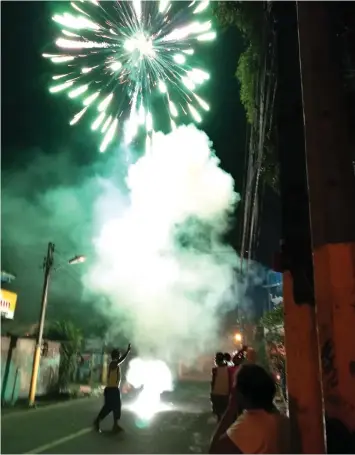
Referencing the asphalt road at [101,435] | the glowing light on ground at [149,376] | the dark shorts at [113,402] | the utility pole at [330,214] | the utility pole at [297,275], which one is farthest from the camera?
the glowing light on ground at [149,376]

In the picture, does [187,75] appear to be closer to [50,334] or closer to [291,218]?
[291,218]

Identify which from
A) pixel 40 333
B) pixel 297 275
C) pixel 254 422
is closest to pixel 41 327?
pixel 40 333

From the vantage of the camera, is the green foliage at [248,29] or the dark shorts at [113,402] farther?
the dark shorts at [113,402]

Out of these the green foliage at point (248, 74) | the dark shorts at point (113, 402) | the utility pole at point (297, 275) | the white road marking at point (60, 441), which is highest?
the green foliage at point (248, 74)

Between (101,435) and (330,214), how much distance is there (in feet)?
26.3

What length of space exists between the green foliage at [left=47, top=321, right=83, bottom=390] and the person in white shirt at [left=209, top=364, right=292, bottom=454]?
67.1ft

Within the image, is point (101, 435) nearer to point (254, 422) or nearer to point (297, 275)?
point (254, 422)

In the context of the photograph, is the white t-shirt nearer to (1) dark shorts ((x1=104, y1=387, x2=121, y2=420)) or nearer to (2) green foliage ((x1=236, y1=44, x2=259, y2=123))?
(1) dark shorts ((x1=104, y1=387, x2=121, y2=420))

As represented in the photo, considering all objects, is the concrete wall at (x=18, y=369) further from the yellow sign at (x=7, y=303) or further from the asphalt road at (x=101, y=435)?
the asphalt road at (x=101, y=435)

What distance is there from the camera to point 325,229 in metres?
2.25

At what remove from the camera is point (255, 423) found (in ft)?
7.83

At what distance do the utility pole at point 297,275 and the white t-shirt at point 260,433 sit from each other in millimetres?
111

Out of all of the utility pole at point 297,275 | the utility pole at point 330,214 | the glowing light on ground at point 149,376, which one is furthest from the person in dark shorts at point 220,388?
the glowing light on ground at point 149,376

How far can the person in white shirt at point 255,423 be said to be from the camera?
7.58ft
